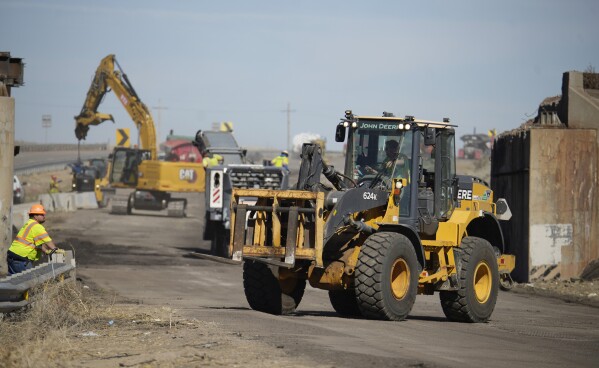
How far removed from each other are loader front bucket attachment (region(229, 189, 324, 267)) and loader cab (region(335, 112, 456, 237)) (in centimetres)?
137

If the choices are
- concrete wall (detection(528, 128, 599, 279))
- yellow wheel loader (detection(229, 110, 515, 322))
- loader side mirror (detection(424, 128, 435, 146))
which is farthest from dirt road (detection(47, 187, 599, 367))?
concrete wall (detection(528, 128, 599, 279))

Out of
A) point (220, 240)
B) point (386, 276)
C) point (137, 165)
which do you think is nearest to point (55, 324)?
point (386, 276)

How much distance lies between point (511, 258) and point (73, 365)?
30.8 feet

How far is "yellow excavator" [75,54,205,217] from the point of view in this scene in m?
47.6

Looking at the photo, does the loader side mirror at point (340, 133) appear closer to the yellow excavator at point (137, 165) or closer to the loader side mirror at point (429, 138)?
the loader side mirror at point (429, 138)

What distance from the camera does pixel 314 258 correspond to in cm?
1373

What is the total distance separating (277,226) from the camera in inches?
553

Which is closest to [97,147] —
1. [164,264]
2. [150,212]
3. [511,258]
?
[150,212]

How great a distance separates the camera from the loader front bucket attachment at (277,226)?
13.8 meters

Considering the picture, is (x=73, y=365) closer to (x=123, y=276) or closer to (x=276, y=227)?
(x=276, y=227)

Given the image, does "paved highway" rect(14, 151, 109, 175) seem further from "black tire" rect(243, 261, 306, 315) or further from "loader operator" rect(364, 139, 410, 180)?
"loader operator" rect(364, 139, 410, 180)

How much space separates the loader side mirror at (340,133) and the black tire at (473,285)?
7.83 ft

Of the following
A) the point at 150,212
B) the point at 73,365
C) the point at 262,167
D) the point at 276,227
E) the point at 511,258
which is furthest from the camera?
the point at 150,212

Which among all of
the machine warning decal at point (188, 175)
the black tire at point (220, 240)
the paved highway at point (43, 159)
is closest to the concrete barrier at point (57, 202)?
the machine warning decal at point (188, 175)
